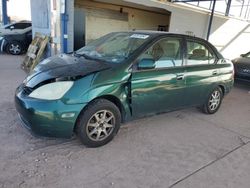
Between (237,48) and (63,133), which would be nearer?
(63,133)

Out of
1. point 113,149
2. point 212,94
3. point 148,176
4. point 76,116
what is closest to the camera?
point 148,176

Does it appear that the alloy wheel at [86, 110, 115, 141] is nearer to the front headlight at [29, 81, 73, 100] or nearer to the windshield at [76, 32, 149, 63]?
the front headlight at [29, 81, 73, 100]

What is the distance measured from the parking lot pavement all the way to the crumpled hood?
0.82 m

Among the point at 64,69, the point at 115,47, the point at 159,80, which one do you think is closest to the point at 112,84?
the point at 64,69

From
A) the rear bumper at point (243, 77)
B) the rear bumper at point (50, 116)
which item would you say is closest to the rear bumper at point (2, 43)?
the rear bumper at point (50, 116)

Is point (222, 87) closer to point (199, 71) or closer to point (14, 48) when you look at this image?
point (199, 71)

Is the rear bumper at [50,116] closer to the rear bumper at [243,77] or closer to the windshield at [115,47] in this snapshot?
the windshield at [115,47]

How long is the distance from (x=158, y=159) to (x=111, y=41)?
2.02 m

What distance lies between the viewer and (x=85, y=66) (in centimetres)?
304

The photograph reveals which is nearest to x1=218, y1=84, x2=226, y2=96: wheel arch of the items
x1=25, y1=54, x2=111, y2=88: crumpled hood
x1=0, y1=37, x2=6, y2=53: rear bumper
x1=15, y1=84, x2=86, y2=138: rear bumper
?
x1=25, y1=54, x2=111, y2=88: crumpled hood

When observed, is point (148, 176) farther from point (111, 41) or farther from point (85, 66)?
point (111, 41)

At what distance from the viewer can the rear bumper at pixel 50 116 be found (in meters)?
2.63

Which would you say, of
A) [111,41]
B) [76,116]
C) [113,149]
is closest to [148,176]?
[113,149]

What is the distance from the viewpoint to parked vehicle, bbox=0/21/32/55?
10242mm
